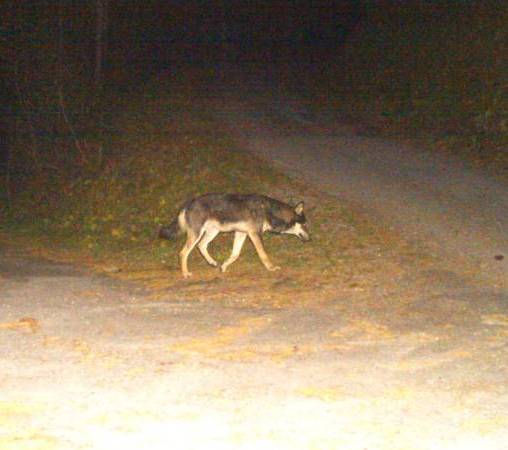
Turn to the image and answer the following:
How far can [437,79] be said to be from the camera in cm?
2664

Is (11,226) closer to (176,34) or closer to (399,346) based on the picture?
(399,346)

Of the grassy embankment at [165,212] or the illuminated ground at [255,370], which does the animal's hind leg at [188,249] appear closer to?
the grassy embankment at [165,212]

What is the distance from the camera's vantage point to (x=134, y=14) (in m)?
49.5

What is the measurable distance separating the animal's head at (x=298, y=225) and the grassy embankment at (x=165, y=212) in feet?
1.10

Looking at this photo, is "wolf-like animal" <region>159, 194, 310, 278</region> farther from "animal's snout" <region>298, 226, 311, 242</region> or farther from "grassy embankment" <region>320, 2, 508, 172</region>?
"grassy embankment" <region>320, 2, 508, 172</region>

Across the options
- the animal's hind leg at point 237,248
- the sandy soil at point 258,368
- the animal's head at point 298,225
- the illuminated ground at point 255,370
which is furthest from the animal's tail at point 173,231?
the illuminated ground at point 255,370

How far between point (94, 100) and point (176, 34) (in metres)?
30.9

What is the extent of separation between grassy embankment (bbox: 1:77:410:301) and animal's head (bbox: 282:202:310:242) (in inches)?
13.2

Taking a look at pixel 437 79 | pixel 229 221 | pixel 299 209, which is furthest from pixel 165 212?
pixel 437 79

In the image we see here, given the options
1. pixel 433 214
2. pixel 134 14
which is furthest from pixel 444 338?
pixel 134 14

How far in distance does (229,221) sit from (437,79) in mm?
15593

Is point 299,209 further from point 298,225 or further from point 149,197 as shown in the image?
point 149,197

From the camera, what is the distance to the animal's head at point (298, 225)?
544 inches

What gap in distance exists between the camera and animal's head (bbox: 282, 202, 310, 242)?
1381 centimetres
